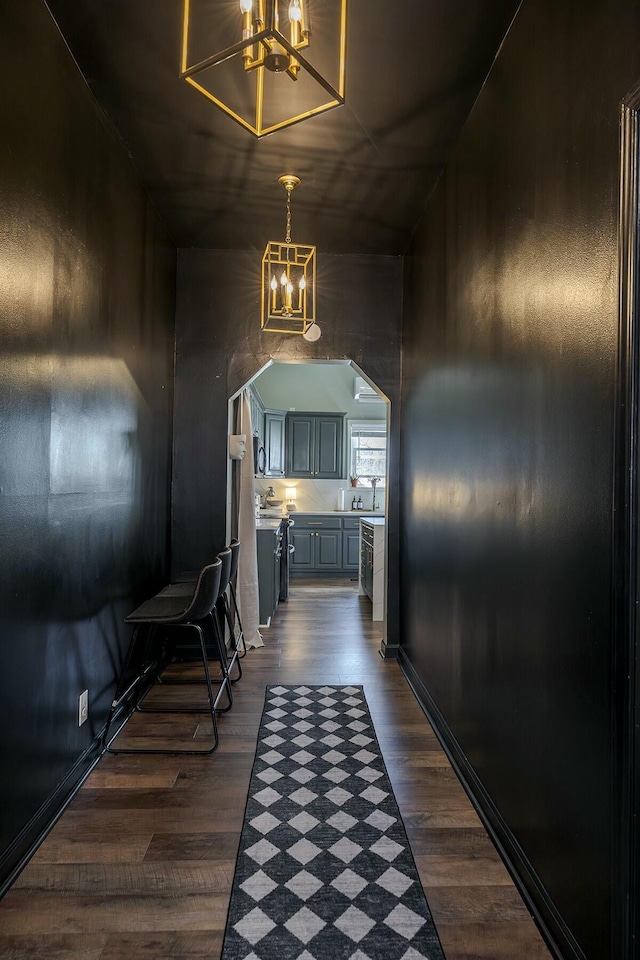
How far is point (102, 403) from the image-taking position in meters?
2.72

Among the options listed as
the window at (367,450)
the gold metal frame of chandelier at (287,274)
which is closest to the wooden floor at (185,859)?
the gold metal frame of chandelier at (287,274)

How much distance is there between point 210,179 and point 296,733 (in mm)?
2986

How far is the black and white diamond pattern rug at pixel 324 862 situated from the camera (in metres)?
1.66

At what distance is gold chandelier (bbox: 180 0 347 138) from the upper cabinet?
236 inches

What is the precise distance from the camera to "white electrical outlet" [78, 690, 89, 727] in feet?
8.16

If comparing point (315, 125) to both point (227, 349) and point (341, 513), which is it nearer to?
point (227, 349)

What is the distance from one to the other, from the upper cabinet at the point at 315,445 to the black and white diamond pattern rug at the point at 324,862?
583 cm

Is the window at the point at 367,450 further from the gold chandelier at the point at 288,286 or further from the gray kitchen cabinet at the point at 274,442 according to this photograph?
the gold chandelier at the point at 288,286

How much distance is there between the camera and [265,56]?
1.67 m

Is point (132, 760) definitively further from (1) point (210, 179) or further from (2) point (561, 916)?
(1) point (210, 179)

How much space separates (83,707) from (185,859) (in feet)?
2.66

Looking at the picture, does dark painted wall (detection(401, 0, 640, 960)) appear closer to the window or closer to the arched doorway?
the arched doorway

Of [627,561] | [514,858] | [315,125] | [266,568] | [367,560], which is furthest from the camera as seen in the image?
[367,560]

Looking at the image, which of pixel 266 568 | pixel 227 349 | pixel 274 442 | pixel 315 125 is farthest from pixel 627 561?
pixel 274 442
